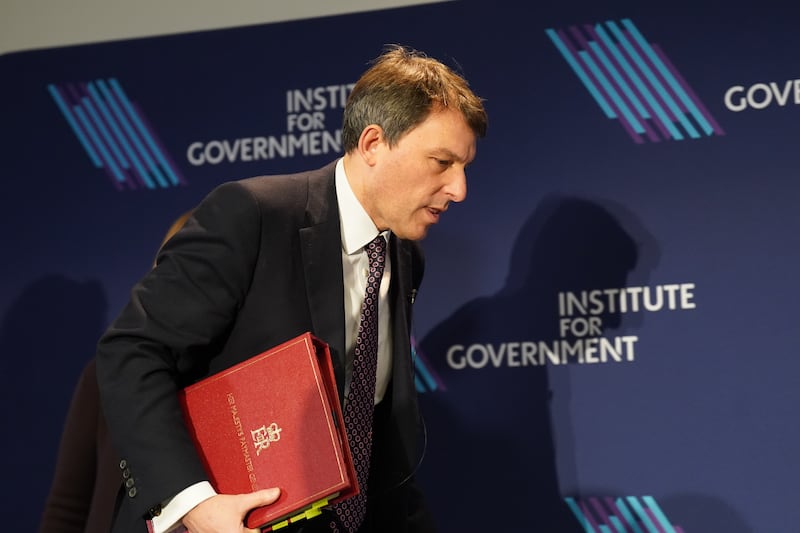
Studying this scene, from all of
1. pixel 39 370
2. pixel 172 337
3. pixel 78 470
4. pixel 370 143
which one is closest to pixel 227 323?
pixel 172 337

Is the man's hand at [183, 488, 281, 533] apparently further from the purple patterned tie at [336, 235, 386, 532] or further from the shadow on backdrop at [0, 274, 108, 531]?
the shadow on backdrop at [0, 274, 108, 531]

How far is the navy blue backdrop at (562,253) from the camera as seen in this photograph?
3.02 metres

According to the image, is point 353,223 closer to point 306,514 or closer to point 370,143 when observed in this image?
point 370,143

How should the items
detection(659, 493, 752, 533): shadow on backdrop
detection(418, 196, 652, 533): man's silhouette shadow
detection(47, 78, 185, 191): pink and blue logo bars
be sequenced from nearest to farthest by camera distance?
detection(659, 493, 752, 533): shadow on backdrop → detection(418, 196, 652, 533): man's silhouette shadow → detection(47, 78, 185, 191): pink and blue logo bars

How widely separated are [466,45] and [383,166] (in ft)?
3.98

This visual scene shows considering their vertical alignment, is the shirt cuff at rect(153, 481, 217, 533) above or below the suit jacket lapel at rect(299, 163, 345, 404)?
below

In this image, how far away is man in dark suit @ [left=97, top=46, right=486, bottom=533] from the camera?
1.99 metres

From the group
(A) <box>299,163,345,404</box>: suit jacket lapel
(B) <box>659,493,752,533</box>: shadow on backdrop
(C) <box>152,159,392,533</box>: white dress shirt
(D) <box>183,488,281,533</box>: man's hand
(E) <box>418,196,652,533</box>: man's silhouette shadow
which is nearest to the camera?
(D) <box>183,488,281,533</box>: man's hand

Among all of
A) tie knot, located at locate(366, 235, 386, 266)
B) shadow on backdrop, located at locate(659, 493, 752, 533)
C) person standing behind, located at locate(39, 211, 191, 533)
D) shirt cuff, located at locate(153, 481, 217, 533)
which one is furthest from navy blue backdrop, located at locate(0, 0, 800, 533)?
shirt cuff, located at locate(153, 481, 217, 533)

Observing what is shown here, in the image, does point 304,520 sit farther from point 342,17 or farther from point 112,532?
point 342,17

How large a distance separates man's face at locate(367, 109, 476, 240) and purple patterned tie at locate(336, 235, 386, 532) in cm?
11

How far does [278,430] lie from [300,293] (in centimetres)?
31

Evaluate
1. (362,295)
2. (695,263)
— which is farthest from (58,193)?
(695,263)

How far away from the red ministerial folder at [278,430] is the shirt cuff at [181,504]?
0.08 meters
